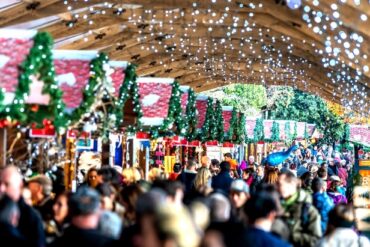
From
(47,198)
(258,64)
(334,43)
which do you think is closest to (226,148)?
(258,64)

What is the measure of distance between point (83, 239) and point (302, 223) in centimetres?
349

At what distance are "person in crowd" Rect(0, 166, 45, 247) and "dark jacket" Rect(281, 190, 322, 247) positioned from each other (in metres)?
2.61

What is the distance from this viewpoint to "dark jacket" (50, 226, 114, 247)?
6.70 meters

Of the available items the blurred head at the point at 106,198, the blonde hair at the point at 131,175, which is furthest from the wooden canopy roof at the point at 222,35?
the blurred head at the point at 106,198

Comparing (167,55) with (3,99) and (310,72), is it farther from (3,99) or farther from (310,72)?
(3,99)

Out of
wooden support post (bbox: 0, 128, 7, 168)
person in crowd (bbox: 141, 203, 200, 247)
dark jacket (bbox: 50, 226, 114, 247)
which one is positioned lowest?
dark jacket (bbox: 50, 226, 114, 247)

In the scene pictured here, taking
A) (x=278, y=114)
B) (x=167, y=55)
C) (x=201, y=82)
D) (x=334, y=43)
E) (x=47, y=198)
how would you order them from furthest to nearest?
(x=278, y=114)
(x=201, y=82)
(x=167, y=55)
(x=334, y=43)
(x=47, y=198)

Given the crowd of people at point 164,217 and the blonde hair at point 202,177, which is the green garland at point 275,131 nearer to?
the blonde hair at point 202,177

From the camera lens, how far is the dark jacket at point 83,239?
6.70 m

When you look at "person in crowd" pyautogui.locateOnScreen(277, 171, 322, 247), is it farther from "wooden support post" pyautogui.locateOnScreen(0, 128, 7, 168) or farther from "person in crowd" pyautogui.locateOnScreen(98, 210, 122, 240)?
"wooden support post" pyautogui.locateOnScreen(0, 128, 7, 168)

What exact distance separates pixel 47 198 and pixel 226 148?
91.2ft

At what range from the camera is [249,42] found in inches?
1203

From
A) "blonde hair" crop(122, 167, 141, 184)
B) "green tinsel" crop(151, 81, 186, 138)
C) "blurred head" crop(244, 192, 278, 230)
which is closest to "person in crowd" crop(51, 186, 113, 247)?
"blurred head" crop(244, 192, 278, 230)

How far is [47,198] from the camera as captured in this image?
10344mm
